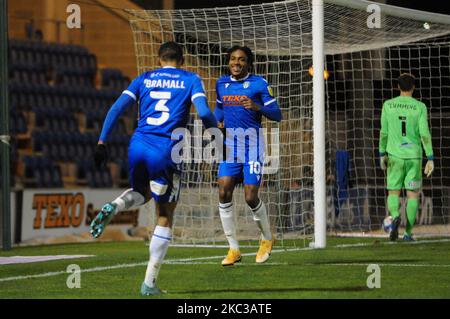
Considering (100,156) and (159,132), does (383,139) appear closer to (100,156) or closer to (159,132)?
(159,132)

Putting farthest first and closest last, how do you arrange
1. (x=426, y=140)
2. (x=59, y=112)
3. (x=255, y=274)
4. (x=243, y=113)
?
(x=59, y=112), (x=426, y=140), (x=243, y=113), (x=255, y=274)

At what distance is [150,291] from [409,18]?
6.71 m

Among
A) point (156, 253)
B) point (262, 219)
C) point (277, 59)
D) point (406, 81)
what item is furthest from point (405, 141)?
point (156, 253)

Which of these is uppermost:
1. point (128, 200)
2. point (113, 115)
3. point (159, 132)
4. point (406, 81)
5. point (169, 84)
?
point (406, 81)

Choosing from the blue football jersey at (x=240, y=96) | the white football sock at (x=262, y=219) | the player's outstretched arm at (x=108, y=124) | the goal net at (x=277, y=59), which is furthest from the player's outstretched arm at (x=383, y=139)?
the player's outstretched arm at (x=108, y=124)

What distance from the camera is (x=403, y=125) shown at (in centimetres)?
1303

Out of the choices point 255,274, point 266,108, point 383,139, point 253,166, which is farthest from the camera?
point 383,139

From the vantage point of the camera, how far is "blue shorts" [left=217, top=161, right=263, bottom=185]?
973 cm

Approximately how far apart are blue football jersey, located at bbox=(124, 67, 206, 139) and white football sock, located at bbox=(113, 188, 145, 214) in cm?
46

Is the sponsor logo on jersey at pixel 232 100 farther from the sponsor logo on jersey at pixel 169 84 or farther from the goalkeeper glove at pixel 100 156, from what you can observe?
the goalkeeper glove at pixel 100 156

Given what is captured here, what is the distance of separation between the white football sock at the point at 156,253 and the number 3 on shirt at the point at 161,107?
2.53ft

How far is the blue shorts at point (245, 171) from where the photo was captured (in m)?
9.73

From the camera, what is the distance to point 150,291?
723 centimetres

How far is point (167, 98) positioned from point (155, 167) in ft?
1.72
